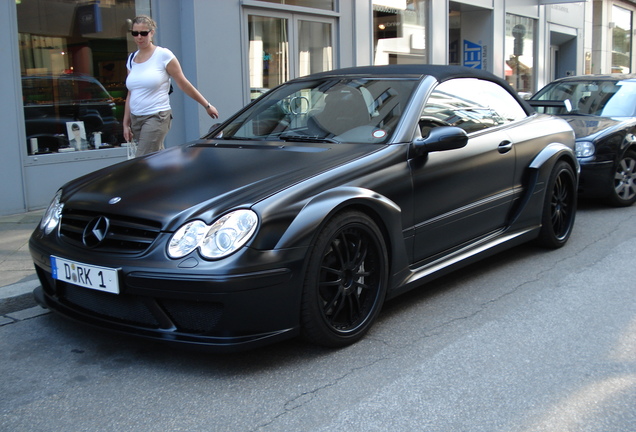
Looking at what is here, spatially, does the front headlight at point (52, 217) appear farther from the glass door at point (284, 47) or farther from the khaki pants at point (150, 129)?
the glass door at point (284, 47)

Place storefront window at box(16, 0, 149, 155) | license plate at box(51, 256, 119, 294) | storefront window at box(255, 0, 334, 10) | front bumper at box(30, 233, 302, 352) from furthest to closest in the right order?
storefront window at box(255, 0, 334, 10) < storefront window at box(16, 0, 149, 155) < license plate at box(51, 256, 119, 294) < front bumper at box(30, 233, 302, 352)

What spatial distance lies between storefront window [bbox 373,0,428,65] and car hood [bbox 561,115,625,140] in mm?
5138

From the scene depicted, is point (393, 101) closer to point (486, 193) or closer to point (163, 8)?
point (486, 193)

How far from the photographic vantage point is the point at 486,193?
4980 mm

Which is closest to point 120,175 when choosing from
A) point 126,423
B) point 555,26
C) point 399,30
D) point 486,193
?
point 126,423

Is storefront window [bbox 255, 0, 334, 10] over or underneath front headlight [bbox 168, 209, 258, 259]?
over

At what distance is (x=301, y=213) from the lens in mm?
3592

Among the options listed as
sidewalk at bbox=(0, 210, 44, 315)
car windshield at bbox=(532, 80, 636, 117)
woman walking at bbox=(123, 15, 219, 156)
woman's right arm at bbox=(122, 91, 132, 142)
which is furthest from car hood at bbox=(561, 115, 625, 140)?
sidewalk at bbox=(0, 210, 44, 315)

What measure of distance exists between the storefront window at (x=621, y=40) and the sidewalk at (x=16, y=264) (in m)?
24.0

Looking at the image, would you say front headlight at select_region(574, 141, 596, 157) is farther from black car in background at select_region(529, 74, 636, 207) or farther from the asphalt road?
the asphalt road

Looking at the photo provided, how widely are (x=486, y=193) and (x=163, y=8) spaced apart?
18.7 ft

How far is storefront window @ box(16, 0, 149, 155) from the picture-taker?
7.86m

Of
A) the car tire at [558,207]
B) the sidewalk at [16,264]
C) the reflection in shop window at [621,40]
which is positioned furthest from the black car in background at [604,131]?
the reflection in shop window at [621,40]

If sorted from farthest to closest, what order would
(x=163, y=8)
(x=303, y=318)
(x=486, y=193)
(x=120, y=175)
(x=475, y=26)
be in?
(x=475, y=26) → (x=163, y=8) → (x=486, y=193) → (x=120, y=175) → (x=303, y=318)
